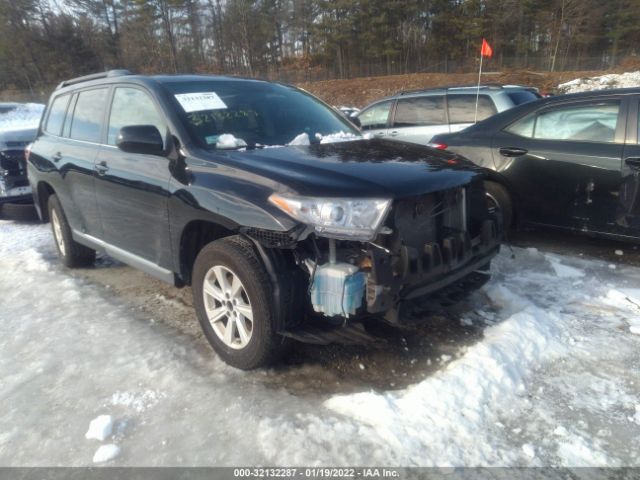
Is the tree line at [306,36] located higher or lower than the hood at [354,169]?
higher

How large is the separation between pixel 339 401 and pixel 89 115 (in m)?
3.37

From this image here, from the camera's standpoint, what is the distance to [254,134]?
10.9ft

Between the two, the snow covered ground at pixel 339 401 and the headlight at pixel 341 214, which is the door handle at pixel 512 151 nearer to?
the snow covered ground at pixel 339 401

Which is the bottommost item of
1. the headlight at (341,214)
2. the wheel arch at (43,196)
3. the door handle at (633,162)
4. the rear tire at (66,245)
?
the rear tire at (66,245)

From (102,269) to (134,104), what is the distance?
7.01 feet

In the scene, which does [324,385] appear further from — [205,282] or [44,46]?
[44,46]

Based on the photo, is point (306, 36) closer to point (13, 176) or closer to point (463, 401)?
point (13, 176)

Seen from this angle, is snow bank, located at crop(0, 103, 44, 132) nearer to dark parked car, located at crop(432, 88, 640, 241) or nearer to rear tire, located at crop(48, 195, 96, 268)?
rear tire, located at crop(48, 195, 96, 268)

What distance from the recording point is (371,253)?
233cm

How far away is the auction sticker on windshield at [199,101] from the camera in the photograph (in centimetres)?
324

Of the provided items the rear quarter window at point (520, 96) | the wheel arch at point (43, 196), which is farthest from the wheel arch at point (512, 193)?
the wheel arch at point (43, 196)

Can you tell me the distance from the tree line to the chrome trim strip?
45.8 m

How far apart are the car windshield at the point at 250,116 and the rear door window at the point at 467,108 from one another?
399 centimetres

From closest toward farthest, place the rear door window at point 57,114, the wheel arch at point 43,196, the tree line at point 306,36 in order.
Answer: the rear door window at point 57,114
the wheel arch at point 43,196
the tree line at point 306,36
